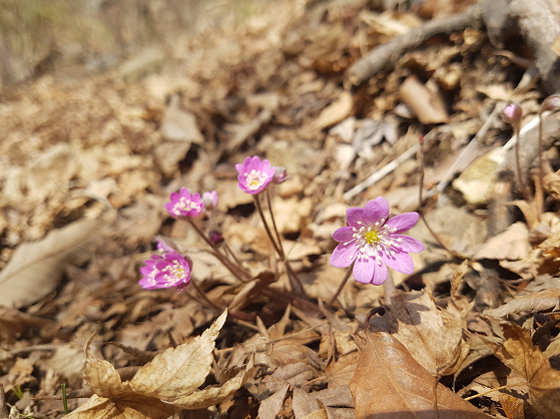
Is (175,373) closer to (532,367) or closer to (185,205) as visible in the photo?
(185,205)

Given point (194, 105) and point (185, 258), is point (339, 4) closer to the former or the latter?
point (194, 105)

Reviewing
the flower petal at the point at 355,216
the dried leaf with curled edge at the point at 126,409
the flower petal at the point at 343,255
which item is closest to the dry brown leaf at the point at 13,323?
the dried leaf with curled edge at the point at 126,409

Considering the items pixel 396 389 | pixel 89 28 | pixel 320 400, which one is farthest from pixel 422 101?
pixel 89 28

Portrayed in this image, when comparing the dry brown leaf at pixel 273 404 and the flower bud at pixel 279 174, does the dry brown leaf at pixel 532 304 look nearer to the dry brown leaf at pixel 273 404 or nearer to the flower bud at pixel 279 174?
the dry brown leaf at pixel 273 404

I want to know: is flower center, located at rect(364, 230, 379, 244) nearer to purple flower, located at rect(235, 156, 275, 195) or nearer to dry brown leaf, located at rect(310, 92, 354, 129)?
purple flower, located at rect(235, 156, 275, 195)

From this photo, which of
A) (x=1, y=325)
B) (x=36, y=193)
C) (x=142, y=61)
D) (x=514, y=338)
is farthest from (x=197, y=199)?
(x=142, y=61)

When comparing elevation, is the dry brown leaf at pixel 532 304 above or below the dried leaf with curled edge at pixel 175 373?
below
